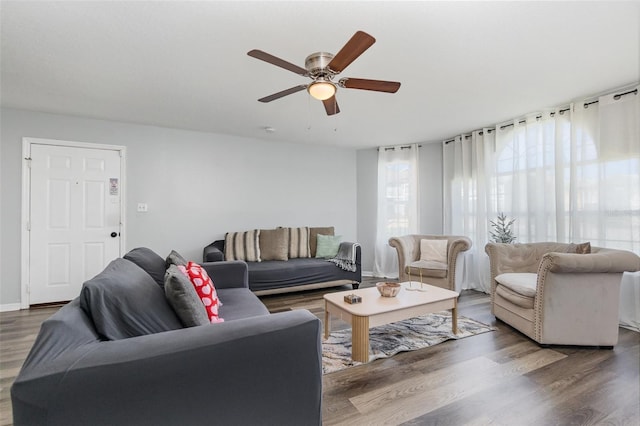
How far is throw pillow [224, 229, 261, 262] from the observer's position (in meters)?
4.17

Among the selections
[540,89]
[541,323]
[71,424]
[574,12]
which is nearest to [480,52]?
[574,12]

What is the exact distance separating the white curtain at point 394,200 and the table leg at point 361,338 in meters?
3.15

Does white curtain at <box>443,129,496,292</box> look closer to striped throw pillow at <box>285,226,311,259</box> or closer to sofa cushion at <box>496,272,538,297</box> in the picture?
sofa cushion at <box>496,272,538,297</box>

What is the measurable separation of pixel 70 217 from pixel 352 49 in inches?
160

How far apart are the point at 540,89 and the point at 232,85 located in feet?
10.0

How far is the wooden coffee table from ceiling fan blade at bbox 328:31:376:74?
5.72 ft

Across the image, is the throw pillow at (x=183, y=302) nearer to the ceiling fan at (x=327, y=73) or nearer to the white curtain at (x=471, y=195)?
the ceiling fan at (x=327, y=73)

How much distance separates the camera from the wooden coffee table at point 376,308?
7.27 ft

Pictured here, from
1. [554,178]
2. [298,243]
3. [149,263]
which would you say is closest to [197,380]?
[149,263]

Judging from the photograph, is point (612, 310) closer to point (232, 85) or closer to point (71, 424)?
point (71, 424)

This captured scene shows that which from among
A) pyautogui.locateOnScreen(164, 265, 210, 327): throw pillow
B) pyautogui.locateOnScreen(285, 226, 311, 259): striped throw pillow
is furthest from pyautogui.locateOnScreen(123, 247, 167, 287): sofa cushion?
pyautogui.locateOnScreen(285, 226, 311, 259): striped throw pillow

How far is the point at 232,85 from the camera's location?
2.79 m

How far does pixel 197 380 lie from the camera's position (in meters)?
1.07

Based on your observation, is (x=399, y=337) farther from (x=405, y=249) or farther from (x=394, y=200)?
(x=394, y=200)
